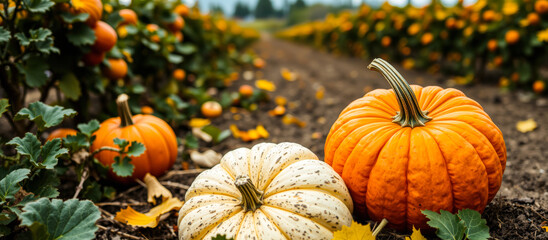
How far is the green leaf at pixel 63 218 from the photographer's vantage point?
118 cm

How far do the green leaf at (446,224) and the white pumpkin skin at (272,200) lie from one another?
1.10ft

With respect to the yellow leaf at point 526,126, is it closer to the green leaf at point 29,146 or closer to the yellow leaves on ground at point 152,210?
the yellow leaves on ground at point 152,210

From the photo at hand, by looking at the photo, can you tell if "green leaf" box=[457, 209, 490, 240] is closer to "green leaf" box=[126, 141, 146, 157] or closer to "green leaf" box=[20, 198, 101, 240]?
"green leaf" box=[20, 198, 101, 240]

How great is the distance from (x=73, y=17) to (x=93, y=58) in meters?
0.39

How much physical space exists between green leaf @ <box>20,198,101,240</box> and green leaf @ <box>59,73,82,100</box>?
54.2 inches

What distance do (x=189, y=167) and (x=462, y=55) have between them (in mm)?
5586

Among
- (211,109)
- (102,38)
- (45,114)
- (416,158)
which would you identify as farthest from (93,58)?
(416,158)

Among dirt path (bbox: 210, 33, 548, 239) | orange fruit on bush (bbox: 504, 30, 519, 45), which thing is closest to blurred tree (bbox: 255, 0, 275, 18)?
dirt path (bbox: 210, 33, 548, 239)

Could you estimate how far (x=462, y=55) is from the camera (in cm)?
615

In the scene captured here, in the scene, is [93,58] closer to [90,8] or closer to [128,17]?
[90,8]

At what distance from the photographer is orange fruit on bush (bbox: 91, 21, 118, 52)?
7.64ft

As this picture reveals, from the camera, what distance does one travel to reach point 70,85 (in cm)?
241

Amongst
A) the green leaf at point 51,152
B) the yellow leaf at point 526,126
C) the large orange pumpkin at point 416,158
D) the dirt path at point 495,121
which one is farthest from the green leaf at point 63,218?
the yellow leaf at point 526,126

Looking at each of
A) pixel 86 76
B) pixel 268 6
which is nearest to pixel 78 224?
pixel 86 76
